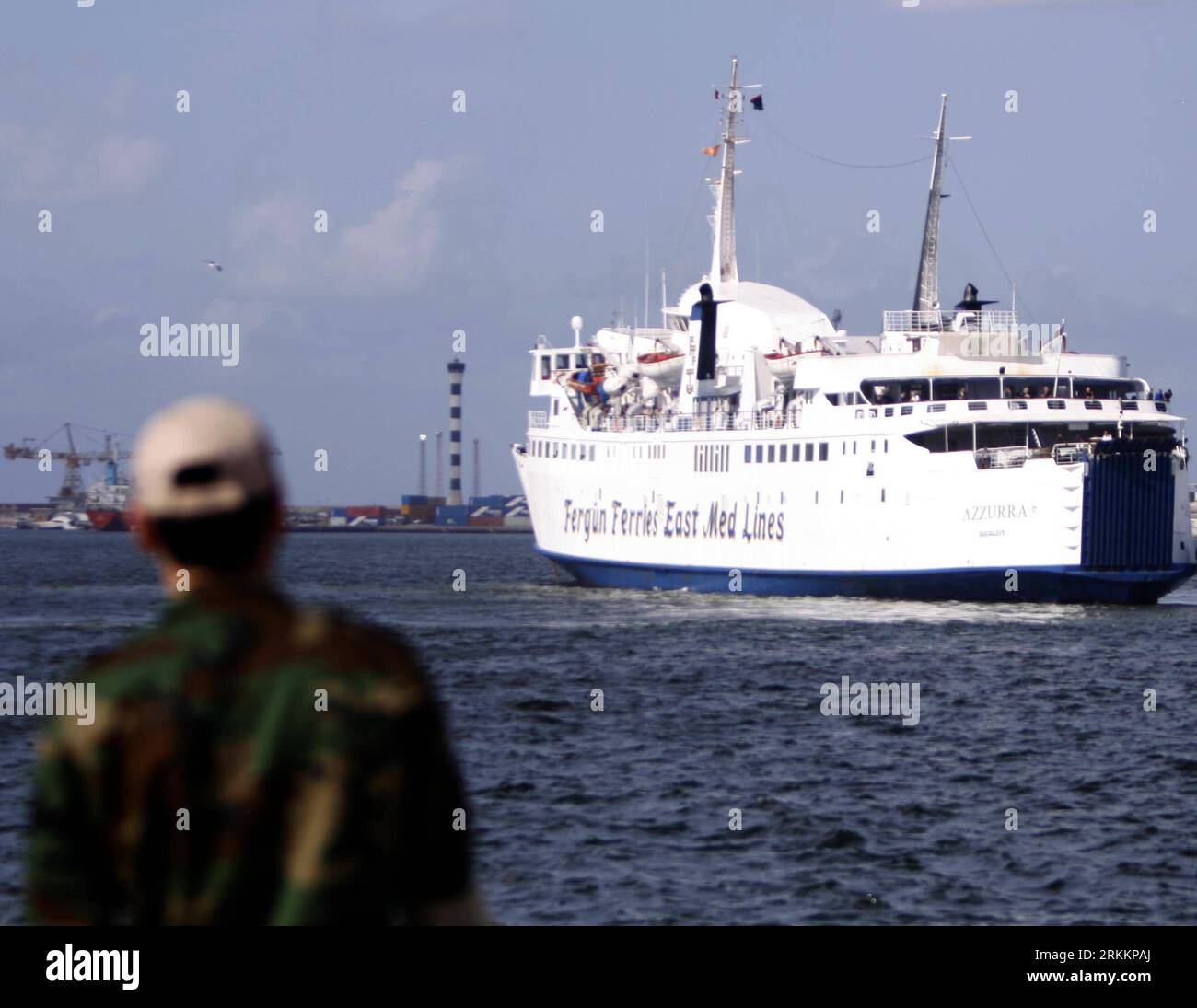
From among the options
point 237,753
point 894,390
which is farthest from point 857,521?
point 237,753

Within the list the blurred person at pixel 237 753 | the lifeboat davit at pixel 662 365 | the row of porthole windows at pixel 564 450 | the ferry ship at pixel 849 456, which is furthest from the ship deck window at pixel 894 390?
the blurred person at pixel 237 753

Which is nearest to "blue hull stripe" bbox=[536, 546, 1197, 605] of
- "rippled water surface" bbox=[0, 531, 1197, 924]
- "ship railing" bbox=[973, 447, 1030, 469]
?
"rippled water surface" bbox=[0, 531, 1197, 924]

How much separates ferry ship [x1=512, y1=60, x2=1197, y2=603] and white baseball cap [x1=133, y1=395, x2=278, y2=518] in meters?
43.6

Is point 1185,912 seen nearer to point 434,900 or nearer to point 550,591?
point 434,900

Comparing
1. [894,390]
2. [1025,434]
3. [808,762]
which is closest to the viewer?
[808,762]

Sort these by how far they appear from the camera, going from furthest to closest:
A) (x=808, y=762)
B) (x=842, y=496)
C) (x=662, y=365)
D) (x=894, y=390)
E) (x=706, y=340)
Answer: (x=662, y=365), (x=706, y=340), (x=842, y=496), (x=894, y=390), (x=808, y=762)

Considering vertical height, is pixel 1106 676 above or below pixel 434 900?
below

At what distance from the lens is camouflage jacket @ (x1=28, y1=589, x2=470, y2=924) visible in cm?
339

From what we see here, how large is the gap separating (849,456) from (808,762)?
27.8 meters

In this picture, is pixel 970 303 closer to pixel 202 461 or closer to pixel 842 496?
pixel 842 496

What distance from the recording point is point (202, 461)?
341 centimetres
